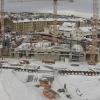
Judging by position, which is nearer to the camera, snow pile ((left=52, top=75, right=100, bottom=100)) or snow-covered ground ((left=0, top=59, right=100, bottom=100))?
snow-covered ground ((left=0, top=59, right=100, bottom=100))

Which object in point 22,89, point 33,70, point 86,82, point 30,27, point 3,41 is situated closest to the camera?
point 22,89

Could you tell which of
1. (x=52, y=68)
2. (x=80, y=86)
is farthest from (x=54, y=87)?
(x=52, y=68)

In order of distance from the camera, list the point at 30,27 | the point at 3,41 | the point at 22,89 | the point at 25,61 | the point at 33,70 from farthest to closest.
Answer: the point at 30,27, the point at 3,41, the point at 25,61, the point at 33,70, the point at 22,89

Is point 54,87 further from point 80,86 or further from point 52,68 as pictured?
point 52,68

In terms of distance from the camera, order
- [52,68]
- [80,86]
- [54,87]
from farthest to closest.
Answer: [52,68] < [80,86] < [54,87]

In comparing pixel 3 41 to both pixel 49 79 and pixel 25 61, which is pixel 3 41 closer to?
pixel 25 61

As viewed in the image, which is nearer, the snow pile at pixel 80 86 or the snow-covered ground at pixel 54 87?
the snow-covered ground at pixel 54 87

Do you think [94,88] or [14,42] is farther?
[14,42]

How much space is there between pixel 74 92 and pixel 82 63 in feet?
21.1

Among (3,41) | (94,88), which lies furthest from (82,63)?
(94,88)

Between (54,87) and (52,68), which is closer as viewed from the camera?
(54,87)

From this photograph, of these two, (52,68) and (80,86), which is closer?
(80,86)

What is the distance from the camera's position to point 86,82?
37.2 ft

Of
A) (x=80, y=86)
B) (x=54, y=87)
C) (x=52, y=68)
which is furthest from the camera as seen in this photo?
(x=52, y=68)
